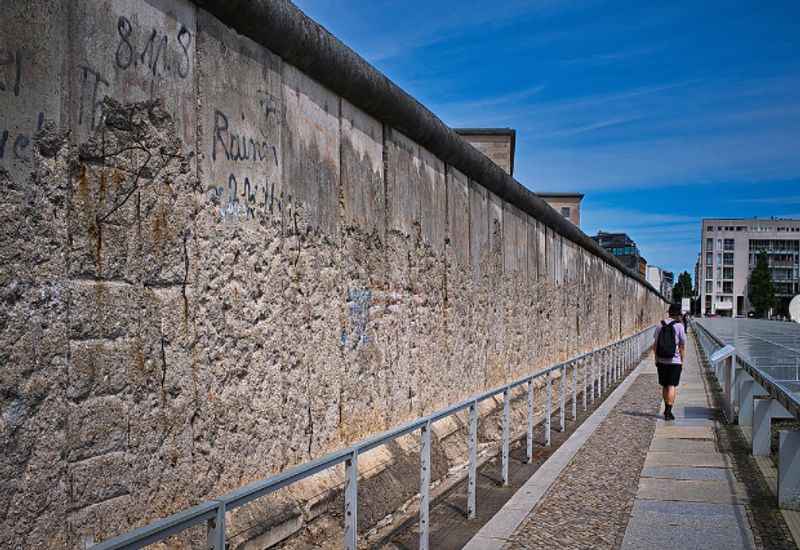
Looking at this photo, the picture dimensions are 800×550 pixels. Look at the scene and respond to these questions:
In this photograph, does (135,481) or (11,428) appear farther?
(135,481)

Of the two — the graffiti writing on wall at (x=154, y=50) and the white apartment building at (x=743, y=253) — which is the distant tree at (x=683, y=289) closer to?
the white apartment building at (x=743, y=253)

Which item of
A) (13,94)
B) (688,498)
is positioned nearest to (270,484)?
(13,94)

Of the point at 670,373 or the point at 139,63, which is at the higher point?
the point at 139,63

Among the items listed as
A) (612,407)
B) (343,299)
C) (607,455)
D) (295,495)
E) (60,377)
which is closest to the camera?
(60,377)

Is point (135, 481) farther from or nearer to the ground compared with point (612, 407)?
farther from the ground

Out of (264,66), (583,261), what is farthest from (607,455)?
(583,261)

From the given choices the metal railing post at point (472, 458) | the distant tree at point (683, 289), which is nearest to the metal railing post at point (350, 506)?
the metal railing post at point (472, 458)

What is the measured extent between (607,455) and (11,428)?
22.0 feet

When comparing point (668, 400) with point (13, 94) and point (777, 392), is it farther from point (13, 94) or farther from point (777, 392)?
point (13, 94)

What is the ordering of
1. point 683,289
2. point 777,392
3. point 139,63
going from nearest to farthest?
1. point 139,63
2. point 777,392
3. point 683,289

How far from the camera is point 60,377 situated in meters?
2.97

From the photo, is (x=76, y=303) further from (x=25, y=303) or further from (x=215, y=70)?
(x=215, y=70)

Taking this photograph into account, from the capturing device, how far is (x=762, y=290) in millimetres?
116000

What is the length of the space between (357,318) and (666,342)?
23.3 feet
